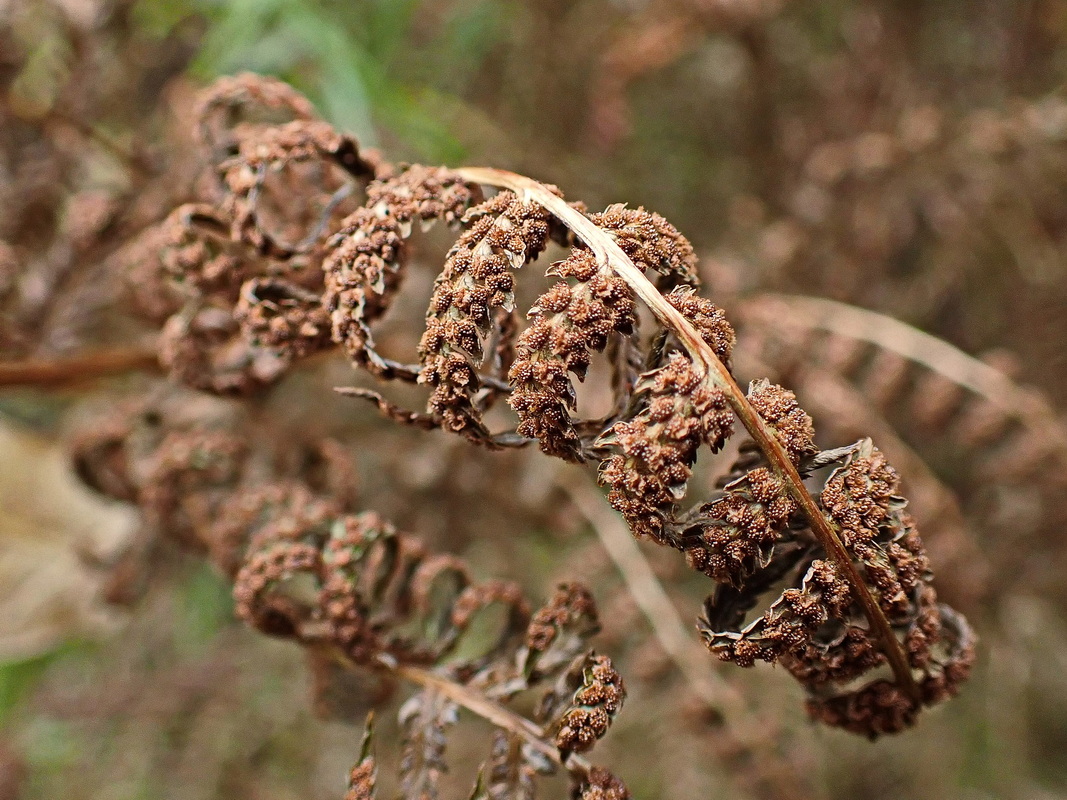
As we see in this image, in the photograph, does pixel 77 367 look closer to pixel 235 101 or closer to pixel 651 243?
pixel 235 101

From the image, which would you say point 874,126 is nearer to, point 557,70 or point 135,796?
point 557,70

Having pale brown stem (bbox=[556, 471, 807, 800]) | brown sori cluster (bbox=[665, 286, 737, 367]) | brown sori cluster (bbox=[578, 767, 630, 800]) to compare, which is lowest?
pale brown stem (bbox=[556, 471, 807, 800])

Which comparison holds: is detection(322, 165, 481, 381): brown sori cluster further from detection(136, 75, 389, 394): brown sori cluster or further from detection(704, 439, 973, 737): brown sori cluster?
detection(704, 439, 973, 737): brown sori cluster

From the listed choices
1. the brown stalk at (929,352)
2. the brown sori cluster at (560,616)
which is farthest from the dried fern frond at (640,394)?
the brown stalk at (929,352)

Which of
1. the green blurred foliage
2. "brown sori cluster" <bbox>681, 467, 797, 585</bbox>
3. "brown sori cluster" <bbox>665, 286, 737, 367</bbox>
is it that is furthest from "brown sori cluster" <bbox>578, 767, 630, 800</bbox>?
the green blurred foliage

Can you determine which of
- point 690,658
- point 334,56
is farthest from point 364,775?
point 334,56

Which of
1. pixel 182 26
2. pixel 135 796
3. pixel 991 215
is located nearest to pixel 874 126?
pixel 991 215
